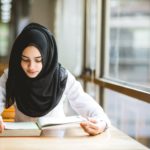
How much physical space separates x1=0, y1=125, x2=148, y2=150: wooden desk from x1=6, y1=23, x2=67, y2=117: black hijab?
0.15m

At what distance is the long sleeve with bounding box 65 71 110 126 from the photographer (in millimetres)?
1921

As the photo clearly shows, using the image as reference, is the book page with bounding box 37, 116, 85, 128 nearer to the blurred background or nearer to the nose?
the nose

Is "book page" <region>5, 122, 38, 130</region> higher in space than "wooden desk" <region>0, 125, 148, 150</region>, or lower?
higher

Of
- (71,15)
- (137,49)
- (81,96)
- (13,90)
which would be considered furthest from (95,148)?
(137,49)

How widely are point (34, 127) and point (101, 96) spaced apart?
1958mm

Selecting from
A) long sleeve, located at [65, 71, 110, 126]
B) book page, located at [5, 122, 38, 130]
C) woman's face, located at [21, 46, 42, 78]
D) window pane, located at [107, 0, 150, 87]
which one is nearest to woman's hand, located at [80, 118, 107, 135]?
long sleeve, located at [65, 71, 110, 126]

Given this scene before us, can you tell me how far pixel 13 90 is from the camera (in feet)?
6.40

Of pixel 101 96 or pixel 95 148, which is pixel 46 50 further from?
pixel 101 96

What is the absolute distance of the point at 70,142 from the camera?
163 centimetres

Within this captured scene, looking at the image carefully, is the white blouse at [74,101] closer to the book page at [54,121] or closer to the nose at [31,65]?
the book page at [54,121]

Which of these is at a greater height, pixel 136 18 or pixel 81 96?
pixel 136 18

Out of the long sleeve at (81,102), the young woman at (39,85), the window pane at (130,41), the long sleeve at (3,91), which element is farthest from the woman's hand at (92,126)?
the window pane at (130,41)

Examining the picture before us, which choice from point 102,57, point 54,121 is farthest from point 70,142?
point 102,57

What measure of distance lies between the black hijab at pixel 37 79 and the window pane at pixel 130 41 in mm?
850
